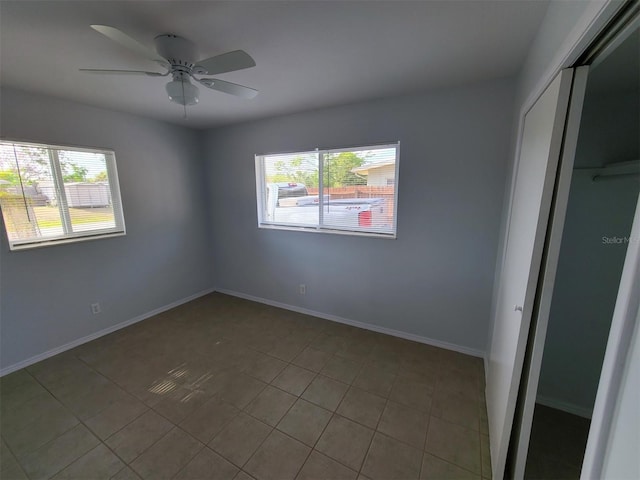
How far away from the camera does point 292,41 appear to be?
1.54 m

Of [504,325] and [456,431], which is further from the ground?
[504,325]

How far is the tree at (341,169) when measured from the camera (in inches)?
107

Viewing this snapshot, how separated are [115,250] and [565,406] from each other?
14.5ft

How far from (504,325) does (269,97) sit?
8.60ft

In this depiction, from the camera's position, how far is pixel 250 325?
306 cm

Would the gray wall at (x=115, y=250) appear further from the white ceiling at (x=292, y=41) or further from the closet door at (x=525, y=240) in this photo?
the closet door at (x=525, y=240)

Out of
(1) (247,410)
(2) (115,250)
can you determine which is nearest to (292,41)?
(1) (247,410)

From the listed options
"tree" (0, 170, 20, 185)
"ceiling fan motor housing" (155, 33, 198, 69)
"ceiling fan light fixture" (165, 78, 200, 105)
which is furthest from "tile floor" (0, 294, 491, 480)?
"ceiling fan motor housing" (155, 33, 198, 69)

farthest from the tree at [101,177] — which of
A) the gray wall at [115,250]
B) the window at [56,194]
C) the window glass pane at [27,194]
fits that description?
the window glass pane at [27,194]

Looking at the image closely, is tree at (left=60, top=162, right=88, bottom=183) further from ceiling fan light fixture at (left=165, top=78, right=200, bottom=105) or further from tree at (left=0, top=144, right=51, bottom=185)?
ceiling fan light fixture at (left=165, top=78, right=200, bottom=105)

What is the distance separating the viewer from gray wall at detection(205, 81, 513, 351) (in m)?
2.19

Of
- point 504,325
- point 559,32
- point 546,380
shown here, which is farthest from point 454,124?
point 546,380

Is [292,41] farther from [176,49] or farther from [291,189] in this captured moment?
[291,189]

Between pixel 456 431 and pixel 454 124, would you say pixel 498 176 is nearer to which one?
pixel 454 124
